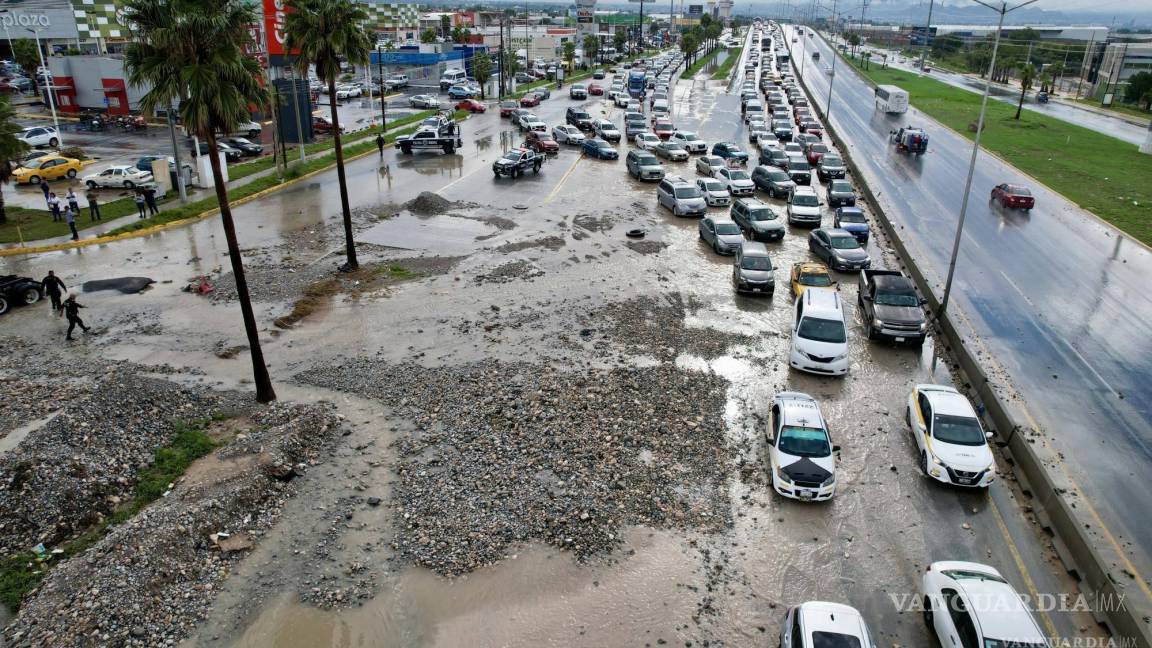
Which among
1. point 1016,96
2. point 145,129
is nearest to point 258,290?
point 145,129

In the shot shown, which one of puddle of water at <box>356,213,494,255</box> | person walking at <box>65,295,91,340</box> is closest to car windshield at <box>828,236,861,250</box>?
puddle of water at <box>356,213,494,255</box>

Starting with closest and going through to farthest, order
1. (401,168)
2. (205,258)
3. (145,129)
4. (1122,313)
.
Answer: (1122,313)
(205,258)
(401,168)
(145,129)

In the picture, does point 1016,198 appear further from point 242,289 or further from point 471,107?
point 471,107

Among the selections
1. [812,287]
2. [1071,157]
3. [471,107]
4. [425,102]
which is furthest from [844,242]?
[425,102]

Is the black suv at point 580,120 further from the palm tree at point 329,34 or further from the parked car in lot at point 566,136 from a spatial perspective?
the palm tree at point 329,34

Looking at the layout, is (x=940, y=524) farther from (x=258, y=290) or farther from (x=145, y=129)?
(x=145, y=129)
